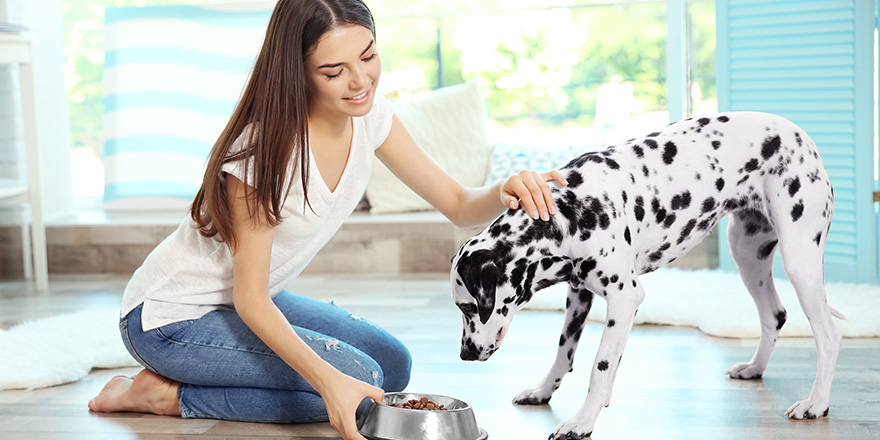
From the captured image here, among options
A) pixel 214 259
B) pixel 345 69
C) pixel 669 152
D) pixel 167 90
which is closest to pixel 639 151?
pixel 669 152

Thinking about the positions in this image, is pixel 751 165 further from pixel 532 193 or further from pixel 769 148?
pixel 532 193

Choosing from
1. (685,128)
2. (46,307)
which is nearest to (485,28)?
(46,307)

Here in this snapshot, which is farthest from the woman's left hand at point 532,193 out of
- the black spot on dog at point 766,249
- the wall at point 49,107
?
the wall at point 49,107

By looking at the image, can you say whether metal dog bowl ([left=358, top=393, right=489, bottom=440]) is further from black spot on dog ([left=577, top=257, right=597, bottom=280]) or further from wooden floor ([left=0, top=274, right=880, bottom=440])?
black spot on dog ([left=577, top=257, right=597, bottom=280])

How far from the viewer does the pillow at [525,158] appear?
475 cm

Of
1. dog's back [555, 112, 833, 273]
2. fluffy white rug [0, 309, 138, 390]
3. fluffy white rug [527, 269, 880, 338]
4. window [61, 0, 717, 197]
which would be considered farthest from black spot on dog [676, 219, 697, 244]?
window [61, 0, 717, 197]

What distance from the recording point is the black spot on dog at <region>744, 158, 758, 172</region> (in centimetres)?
206

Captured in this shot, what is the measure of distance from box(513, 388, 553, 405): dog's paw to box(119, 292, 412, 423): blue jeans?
14.3 inches

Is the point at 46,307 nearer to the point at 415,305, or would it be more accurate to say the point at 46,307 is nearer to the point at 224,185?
the point at 415,305

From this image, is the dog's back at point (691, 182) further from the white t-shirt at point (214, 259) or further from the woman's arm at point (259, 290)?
the woman's arm at point (259, 290)

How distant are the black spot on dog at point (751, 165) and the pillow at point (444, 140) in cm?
275

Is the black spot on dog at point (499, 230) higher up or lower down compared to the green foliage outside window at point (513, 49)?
lower down

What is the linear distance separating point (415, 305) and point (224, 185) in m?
1.80

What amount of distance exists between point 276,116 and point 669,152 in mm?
887
